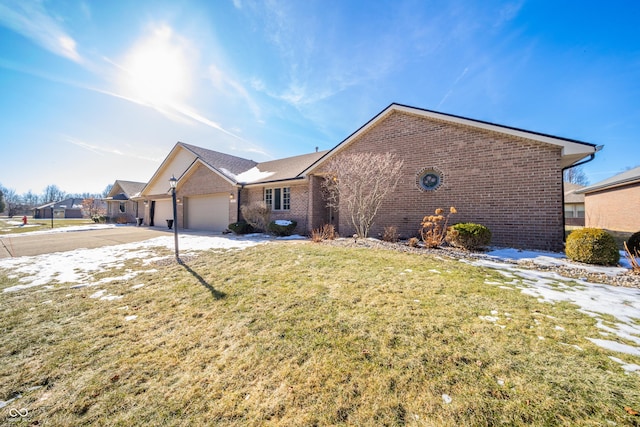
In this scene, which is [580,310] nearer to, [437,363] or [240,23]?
[437,363]

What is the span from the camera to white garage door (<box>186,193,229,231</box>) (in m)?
16.3

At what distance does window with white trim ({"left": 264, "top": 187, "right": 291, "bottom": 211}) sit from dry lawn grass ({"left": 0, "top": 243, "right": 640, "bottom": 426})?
9697 mm

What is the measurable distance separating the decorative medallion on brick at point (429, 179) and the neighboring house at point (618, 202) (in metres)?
12.7

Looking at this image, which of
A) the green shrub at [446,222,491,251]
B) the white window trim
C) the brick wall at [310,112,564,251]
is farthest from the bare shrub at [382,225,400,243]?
the white window trim

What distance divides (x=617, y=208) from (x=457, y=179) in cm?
1497

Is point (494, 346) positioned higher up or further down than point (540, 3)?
further down

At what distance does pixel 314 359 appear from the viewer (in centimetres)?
261

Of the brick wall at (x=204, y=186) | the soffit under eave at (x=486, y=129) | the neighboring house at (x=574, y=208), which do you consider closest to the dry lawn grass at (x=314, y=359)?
the soffit under eave at (x=486, y=129)

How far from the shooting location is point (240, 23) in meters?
8.68

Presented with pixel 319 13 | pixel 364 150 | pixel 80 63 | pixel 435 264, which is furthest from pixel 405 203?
pixel 80 63

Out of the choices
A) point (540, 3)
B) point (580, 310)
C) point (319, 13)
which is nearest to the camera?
point (580, 310)

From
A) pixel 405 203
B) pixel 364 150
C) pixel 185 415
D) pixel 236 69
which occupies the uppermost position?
pixel 236 69

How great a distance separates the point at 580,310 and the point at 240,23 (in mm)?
12033

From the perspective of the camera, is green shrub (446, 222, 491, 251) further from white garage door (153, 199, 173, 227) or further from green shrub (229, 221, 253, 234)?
white garage door (153, 199, 173, 227)
